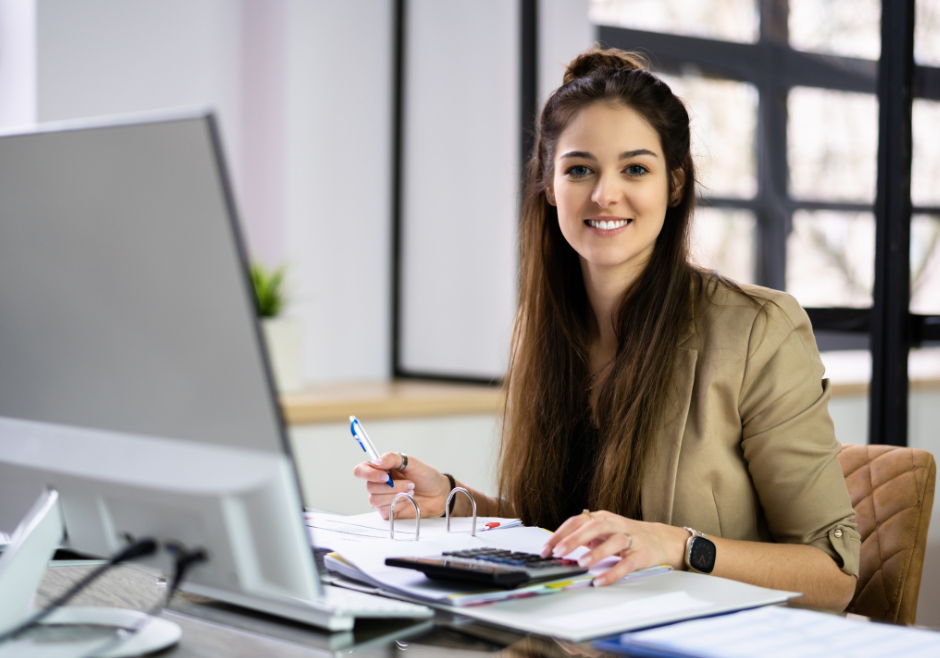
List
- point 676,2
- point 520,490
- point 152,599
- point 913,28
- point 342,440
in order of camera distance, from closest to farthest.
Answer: point 152,599, point 520,490, point 913,28, point 676,2, point 342,440

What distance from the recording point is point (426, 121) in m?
3.42

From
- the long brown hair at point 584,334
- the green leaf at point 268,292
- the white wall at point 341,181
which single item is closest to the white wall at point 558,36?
the white wall at point 341,181

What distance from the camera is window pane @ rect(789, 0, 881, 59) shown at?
2078 mm

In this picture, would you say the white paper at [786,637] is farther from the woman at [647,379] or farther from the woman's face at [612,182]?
the woman's face at [612,182]

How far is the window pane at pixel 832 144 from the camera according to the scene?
209 cm

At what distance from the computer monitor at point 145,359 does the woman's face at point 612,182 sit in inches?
30.6

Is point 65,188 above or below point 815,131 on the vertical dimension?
below

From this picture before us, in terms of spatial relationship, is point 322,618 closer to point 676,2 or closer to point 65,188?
point 65,188

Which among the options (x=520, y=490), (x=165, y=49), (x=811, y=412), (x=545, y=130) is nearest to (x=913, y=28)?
(x=545, y=130)

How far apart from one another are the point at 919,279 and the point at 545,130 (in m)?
1.00

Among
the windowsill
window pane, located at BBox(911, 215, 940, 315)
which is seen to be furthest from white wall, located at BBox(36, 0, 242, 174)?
window pane, located at BBox(911, 215, 940, 315)

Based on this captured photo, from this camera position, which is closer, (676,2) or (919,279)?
(919,279)

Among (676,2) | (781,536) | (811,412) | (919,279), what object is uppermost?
(676,2)

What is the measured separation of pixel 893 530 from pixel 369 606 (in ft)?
2.48
